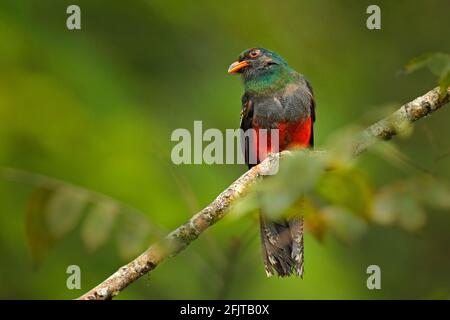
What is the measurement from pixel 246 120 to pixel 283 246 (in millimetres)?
1154

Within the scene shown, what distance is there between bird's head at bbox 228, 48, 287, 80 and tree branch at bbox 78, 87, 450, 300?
2.26 m

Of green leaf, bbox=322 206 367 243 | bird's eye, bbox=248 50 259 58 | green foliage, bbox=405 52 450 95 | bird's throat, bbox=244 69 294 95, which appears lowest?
green leaf, bbox=322 206 367 243

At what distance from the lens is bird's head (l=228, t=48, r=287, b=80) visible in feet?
20.4

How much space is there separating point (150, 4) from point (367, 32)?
277 centimetres

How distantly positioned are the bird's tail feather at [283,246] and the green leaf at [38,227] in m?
2.18

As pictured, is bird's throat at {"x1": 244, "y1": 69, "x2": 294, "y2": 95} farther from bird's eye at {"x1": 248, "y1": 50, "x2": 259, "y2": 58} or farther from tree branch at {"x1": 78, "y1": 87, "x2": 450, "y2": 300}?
tree branch at {"x1": 78, "y1": 87, "x2": 450, "y2": 300}

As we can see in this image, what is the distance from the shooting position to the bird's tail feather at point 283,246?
520 centimetres

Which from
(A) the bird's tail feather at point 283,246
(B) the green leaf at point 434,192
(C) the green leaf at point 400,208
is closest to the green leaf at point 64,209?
(C) the green leaf at point 400,208

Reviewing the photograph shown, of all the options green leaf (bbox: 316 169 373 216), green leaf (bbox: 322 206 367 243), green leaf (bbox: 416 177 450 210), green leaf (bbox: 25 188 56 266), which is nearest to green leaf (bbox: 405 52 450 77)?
green leaf (bbox: 416 177 450 210)

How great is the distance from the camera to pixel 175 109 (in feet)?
26.3

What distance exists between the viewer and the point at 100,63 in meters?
7.58
